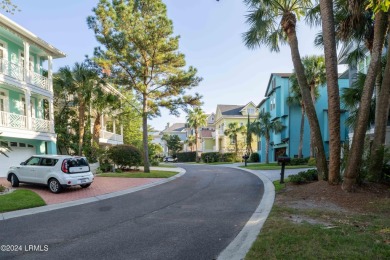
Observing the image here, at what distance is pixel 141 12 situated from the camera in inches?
817

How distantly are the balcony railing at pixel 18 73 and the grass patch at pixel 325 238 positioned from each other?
17415mm

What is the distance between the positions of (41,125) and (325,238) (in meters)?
19.7

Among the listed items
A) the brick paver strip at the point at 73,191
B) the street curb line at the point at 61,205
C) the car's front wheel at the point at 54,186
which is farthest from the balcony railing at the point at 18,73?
the street curb line at the point at 61,205

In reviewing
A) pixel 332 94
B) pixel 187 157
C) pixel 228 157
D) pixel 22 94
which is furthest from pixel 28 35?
pixel 187 157

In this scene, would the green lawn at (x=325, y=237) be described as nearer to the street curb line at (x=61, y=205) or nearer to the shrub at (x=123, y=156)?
the street curb line at (x=61, y=205)

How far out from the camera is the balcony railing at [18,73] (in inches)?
658

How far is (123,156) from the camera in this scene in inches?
878

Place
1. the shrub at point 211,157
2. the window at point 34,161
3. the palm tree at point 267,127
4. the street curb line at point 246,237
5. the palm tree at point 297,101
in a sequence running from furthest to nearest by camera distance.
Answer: the shrub at point 211,157, the palm tree at point 267,127, the palm tree at point 297,101, the window at point 34,161, the street curb line at point 246,237

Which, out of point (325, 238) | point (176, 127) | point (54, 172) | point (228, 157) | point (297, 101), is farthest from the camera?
point (176, 127)

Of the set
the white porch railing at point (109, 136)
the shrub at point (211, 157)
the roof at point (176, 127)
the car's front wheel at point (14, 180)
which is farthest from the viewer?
the roof at point (176, 127)

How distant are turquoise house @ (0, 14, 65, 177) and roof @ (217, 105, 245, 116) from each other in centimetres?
3755

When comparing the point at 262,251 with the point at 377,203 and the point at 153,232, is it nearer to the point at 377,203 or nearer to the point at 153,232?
the point at 153,232

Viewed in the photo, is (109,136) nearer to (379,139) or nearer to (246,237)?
(379,139)

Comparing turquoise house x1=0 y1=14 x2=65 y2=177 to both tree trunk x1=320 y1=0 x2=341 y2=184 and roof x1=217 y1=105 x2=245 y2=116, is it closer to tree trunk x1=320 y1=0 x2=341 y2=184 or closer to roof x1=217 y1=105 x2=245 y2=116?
tree trunk x1=320 y1=0 x2=341 y2=184
